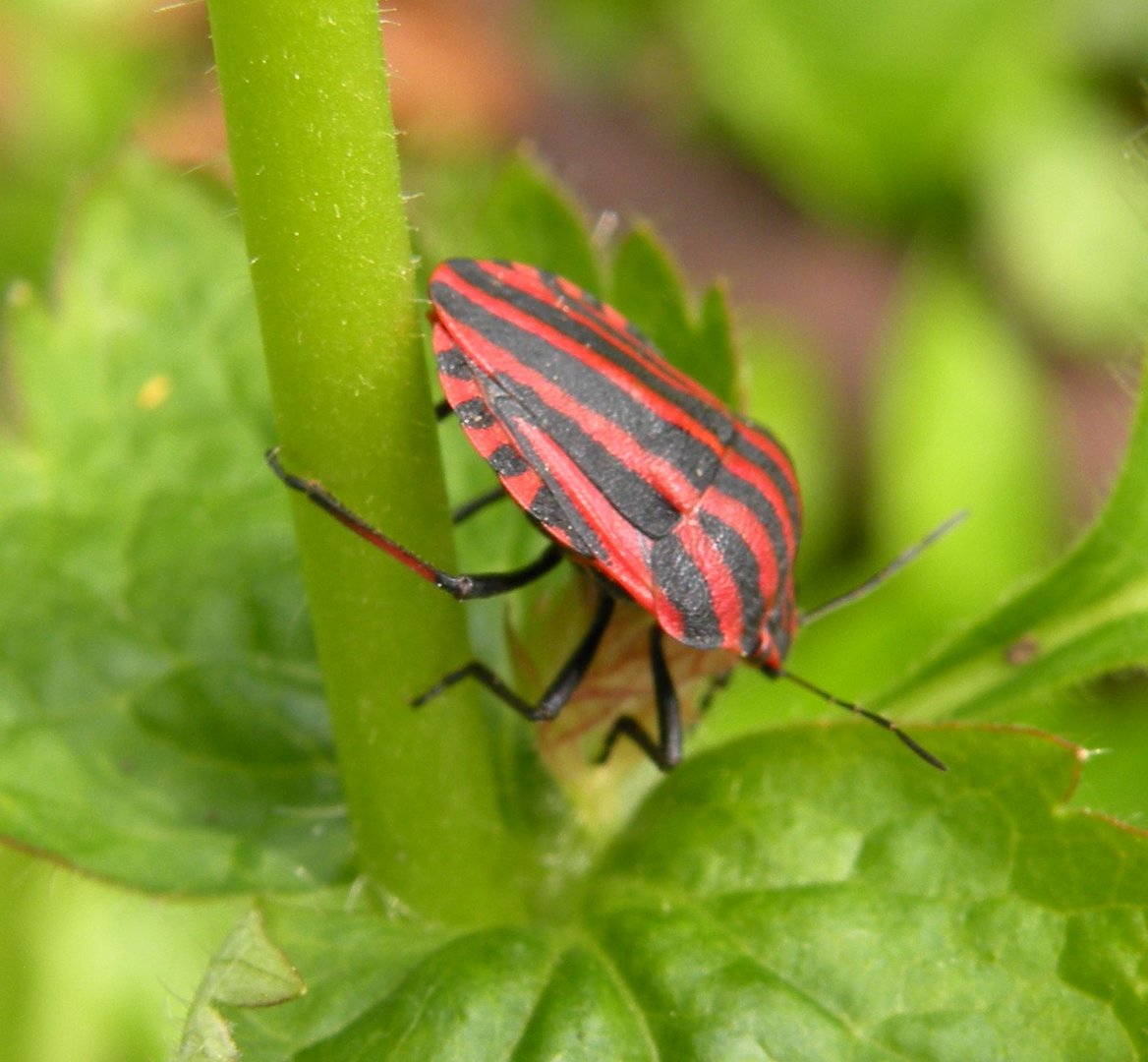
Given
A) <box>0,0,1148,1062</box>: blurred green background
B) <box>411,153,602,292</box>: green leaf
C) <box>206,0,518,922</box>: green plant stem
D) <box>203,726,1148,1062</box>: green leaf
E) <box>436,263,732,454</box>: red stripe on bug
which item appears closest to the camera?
<box>206,0,518,922</box>: green plant stem

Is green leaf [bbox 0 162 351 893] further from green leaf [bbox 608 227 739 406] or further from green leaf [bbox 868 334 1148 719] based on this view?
green leaf [bbox 868 334 1148 719]

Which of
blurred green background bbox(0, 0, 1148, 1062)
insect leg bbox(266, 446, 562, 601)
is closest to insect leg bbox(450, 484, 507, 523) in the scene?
insect leg bbox(266, 446, 562, 601)

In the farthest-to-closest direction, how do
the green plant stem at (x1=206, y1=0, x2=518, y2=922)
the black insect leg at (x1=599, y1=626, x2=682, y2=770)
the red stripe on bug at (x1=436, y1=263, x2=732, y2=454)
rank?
1. the black insect leg at (x1=599, y1=626, x2=682, y2=770)
2. the red stripe on bug at (x1=436, y1=263, x2=732, y2=454)
3. the green plant stem at (x1=206, y1=0, x2=518, y2=922)

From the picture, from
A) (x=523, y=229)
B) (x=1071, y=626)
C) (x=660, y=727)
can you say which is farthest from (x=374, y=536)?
(x=1071, y=626)

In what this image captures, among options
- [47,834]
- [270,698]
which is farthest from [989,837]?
[47,834]

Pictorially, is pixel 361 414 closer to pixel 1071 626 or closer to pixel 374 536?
pixel 374 536

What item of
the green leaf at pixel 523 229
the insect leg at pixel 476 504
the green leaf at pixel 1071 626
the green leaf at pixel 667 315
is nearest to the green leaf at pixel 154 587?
the insect leg at pixel 476 504

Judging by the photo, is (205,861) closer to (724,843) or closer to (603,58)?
(724,843)

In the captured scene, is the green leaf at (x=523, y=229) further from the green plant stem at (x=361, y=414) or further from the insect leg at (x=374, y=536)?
the green plant stem at (x=361, y=414)
